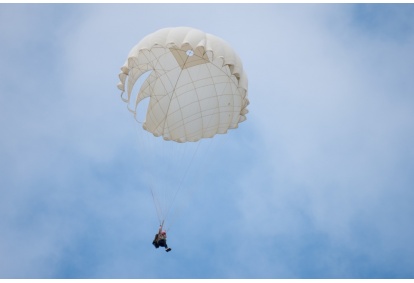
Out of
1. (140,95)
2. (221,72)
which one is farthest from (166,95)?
(221,72)

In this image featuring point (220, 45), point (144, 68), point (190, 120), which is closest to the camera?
point (220, 45)

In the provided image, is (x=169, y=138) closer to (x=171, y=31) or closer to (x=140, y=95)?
(x=140, y=95)

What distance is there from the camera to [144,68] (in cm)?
2339

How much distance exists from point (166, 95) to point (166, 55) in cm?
185

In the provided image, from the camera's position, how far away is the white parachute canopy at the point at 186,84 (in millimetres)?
21906

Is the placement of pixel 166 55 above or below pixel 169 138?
above

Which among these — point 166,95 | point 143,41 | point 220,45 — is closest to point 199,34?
point 220,45

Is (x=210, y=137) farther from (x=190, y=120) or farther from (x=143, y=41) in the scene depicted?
(x=143, y=41)

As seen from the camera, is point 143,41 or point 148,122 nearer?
point 143,41

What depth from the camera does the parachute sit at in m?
21.9

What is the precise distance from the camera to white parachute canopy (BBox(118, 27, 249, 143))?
21.9 metres

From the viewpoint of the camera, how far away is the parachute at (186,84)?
21922 millimetres

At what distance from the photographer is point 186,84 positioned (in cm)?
2425

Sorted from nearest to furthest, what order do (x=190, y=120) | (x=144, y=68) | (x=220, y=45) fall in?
(x=220, y=45) → (x=144, y=68) → (x=190, y=120)
